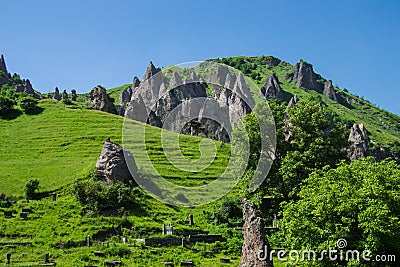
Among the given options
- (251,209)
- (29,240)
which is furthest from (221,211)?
(251,209)

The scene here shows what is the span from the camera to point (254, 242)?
19.0 meters

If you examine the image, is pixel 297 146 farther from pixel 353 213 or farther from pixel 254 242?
pixel 254 242

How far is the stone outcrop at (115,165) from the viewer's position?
169 ft

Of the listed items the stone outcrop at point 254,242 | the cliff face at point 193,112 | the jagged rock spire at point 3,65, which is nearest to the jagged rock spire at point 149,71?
the cliff face at point 193,112

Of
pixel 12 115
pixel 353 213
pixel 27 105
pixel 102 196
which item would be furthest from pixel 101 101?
pixel 353 213

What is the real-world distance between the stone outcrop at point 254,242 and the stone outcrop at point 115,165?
33073mm

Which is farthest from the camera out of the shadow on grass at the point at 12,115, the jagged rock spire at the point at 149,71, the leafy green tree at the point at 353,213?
the jagged rock spire at the point at 149,71

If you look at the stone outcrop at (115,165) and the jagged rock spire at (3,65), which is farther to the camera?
the jagged rock spire at (3,65)

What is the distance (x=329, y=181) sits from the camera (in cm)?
2698

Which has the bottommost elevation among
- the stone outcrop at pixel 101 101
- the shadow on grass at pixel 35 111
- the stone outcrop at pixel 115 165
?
the stone outcrop at pixel 115 165

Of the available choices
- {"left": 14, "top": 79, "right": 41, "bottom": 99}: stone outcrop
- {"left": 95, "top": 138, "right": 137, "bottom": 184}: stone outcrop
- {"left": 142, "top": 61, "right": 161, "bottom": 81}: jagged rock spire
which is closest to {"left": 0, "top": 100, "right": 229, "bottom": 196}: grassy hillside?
{"left": 95, "top": 138, "right": 137, "bottom": 184}: stone outcrop

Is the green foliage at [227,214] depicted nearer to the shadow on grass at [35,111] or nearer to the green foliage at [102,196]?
the green foliage at [102,196]

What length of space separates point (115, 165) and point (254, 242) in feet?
116

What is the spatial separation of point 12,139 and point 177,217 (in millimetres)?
45266
